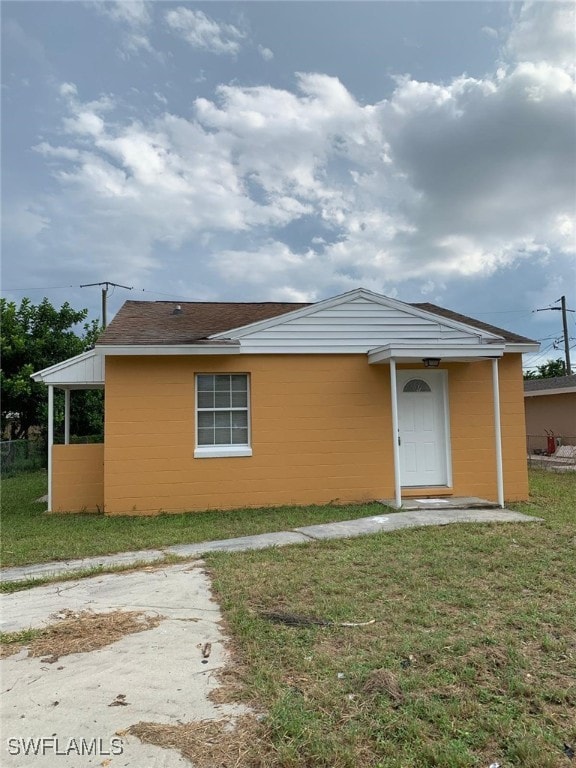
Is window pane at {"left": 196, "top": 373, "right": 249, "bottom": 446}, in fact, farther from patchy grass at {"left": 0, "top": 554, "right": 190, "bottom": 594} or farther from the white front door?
patchy grass at {"left": 0, "top": 554, "right": 190, "bottom": 594}

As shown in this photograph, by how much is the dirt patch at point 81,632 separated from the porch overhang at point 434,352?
6.11 m

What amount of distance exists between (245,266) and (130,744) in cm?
1684

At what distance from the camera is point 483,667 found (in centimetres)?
316

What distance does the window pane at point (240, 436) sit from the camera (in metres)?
9.57

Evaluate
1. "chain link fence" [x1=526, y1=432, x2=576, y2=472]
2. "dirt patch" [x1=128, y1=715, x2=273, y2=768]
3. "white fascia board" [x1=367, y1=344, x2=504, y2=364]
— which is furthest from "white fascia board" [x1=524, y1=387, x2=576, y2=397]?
"dirt patch" [x1=128, y1=715, x2=273, y2=768]

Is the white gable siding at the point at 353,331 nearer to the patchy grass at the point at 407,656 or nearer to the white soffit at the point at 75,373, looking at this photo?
the white soffit at the point at 75,373

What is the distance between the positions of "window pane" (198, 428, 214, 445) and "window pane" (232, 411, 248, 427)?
458 millimetres

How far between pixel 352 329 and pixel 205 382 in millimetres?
3002

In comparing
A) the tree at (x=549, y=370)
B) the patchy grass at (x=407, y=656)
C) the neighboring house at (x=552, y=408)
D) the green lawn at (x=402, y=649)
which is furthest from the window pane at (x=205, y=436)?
the tree at (x=549, y=370)

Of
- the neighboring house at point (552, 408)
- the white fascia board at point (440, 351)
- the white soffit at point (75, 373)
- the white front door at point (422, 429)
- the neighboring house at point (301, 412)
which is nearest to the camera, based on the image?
the white fascia board at point (440, 351)

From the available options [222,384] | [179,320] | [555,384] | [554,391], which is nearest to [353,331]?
[222,384]

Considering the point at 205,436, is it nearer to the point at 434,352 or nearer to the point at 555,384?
the point at 434,352

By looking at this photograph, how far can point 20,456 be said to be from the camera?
16750 mm

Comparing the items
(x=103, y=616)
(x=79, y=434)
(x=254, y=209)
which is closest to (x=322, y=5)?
(x=254, y=209)
